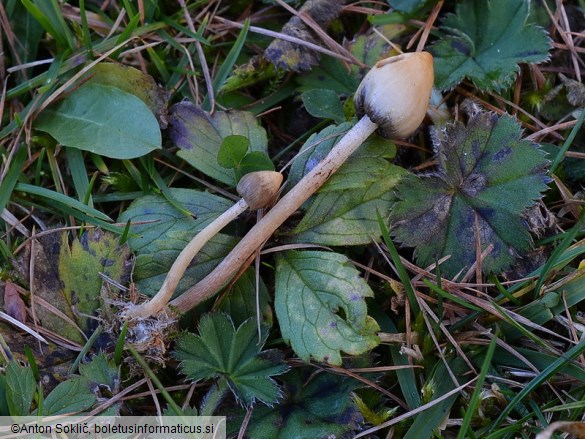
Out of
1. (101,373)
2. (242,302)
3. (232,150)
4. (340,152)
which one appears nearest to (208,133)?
(232,150)

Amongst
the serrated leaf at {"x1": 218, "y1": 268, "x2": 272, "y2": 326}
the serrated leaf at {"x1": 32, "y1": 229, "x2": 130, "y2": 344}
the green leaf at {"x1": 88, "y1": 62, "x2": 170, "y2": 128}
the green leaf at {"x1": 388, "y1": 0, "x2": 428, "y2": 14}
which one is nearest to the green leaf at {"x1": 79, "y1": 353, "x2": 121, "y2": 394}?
the serrated leaf at {"x1": 32, "y1": 229, "x2": 130, "y2": 344}

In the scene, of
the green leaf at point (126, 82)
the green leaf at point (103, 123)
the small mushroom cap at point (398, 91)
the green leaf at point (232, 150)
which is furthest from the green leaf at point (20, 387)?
the small mushroom cap at point (398, 91)

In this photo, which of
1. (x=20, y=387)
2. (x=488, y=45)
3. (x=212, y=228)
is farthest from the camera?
(x=488, y=45)

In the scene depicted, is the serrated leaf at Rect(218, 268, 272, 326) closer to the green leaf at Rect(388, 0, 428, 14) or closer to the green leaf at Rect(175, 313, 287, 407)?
the green leaf at Rect(175, 313, 287, 407)

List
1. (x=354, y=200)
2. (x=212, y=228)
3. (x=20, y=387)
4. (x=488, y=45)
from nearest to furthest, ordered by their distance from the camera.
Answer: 1. (x=20, y=387)
2. (x=212, y=228)
3. (x=354, y=200)
4. (x=488, y=45)

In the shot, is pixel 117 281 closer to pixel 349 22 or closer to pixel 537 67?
pixel 349 22

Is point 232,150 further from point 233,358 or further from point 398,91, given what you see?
point 233,358

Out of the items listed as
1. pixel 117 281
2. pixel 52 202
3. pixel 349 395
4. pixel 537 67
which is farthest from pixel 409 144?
pixel 52 202
